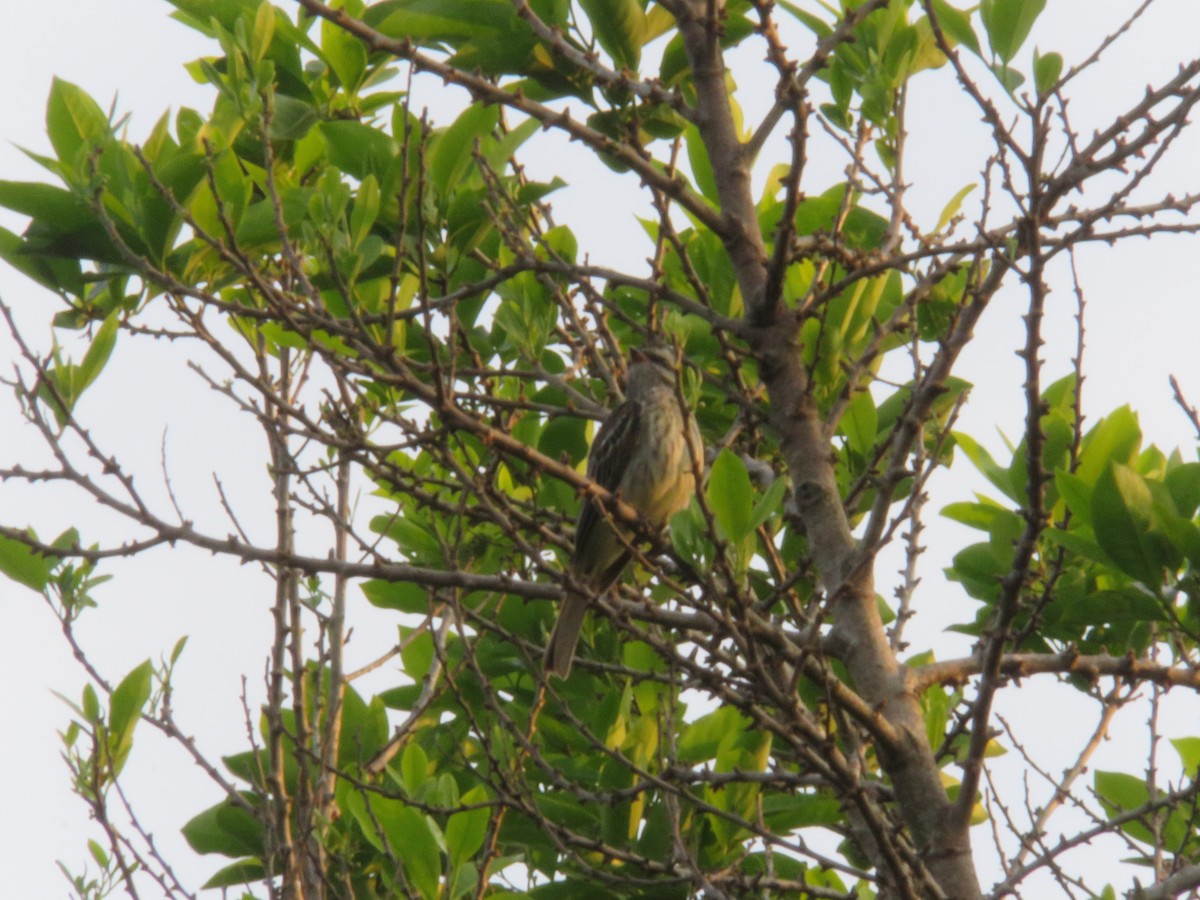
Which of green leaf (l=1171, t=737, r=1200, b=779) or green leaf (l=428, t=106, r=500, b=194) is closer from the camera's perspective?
green leaf (l=428, t=106, r=500, b=194)

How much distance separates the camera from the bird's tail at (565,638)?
4479 millimetres

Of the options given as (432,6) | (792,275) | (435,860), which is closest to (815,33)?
(792,275)

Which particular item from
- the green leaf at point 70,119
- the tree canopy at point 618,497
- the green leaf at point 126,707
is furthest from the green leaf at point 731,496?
the green leaf at point 70,119

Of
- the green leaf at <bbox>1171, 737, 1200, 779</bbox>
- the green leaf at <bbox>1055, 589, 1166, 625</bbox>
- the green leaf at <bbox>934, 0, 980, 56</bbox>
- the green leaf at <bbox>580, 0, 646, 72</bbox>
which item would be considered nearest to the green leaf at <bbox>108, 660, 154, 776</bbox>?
the green leaf at <bbox>580, 0, 646, 72</bbox>

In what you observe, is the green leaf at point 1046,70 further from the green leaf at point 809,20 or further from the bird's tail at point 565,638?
the bird's tail at point 565,638

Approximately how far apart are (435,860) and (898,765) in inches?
55.4

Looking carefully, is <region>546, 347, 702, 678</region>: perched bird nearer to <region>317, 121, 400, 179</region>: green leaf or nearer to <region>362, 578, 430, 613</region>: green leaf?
<region>362, 578, 430, 613</region>: green leaf

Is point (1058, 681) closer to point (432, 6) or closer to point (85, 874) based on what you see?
point (432, 6)

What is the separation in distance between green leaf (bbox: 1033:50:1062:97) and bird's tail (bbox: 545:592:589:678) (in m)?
2.06

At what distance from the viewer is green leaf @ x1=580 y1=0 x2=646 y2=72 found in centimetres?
402

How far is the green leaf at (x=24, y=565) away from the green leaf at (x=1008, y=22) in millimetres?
3082

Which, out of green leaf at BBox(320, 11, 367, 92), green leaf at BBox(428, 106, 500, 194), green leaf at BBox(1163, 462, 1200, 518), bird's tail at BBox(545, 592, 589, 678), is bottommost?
green leaf at BBox(1163, 462, 1200, 518)

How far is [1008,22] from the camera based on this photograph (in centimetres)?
344

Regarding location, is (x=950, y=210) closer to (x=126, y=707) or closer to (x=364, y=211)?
(x=364, y=211)
